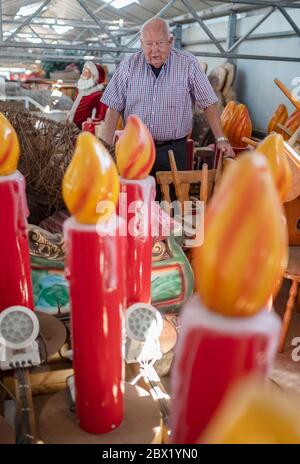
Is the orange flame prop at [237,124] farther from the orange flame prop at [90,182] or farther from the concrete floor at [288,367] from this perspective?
the orange flame prop at [90,182]

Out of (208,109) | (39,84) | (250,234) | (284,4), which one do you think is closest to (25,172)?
(250,234)

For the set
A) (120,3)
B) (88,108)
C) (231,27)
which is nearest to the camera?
(88,108)

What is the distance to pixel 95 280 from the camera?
1.44 ft

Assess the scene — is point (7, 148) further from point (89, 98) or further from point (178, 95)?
point (89, 98)

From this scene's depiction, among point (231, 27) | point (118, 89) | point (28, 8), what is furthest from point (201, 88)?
point (28, 8)

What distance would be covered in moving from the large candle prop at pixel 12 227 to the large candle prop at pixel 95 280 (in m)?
0.16

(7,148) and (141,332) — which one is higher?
(7,148)

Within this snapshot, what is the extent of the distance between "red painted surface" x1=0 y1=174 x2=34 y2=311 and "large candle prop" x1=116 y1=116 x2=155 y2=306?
0.44 ft

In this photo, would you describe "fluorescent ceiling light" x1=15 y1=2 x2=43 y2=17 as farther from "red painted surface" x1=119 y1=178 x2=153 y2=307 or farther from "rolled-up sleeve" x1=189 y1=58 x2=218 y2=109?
"red painted surface" x1=119 y1=178 x2=153 y2=307

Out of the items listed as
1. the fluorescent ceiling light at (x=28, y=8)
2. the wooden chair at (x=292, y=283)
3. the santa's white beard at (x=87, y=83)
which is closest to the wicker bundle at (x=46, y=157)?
the wooden chair at (x=292, y=283)

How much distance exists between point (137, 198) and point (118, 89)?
1349 mm

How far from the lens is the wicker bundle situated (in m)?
1.07

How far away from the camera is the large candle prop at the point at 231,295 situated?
1.01 feet
